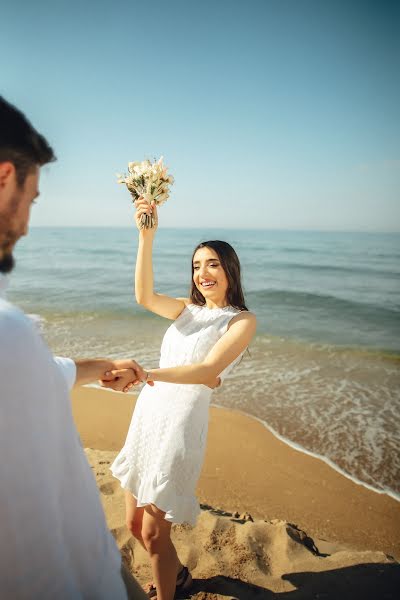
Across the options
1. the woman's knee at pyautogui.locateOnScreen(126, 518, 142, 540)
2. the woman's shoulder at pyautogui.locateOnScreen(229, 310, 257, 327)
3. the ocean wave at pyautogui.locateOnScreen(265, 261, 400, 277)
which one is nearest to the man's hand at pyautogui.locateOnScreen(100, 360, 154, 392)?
the woman's shoulder at pyautogui.locateOnScreen(229, 310, 257, 327)

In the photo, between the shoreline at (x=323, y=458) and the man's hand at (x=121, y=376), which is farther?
the shoreline at (x=323, y=458)

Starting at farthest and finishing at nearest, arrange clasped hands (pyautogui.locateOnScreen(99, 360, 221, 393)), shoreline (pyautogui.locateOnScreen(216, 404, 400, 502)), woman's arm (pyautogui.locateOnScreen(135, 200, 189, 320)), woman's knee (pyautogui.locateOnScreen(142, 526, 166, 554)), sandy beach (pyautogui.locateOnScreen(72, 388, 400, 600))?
shoreline (pyautogui.locateOnScreen(216, 404, 400, 502)) < woman's arm (pyautogui.locateOnScreen(135, 200, 189, 320)) < sandy beach (pyautogui.locateOnScreen(72, 388, 400, 600)) < woman's knee (pyautogui.locateOnScreen(142, 526, 166, 554)) < clasped hands (pyautogui.locateOnScreen(99, 360, 221, 393))

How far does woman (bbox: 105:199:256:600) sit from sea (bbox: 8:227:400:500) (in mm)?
1228

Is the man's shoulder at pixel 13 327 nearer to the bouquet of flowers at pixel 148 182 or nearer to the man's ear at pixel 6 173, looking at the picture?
the man's ear at pixel 6 173

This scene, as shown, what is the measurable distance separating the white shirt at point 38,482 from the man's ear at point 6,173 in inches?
13.1

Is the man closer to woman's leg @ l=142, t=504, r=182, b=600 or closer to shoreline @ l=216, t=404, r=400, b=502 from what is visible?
woman's leg @ l=142, t=504, r=182, b=600

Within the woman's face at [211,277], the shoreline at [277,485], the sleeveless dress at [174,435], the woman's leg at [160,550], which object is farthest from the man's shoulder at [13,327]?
the shoreline at [277,485]

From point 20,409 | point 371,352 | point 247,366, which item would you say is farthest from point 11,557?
point 371,352

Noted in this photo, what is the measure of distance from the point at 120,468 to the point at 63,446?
214cm

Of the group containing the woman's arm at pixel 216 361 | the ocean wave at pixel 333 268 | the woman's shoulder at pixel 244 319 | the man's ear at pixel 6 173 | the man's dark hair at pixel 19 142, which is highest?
the man's dark hair at pixel 19 142

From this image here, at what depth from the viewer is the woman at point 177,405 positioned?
110 inches

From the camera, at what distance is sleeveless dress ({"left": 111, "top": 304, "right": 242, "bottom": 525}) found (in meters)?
2.81

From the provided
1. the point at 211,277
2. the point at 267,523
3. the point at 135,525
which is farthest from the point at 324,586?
the point at 211,277

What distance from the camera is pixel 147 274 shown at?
3.56 meters
